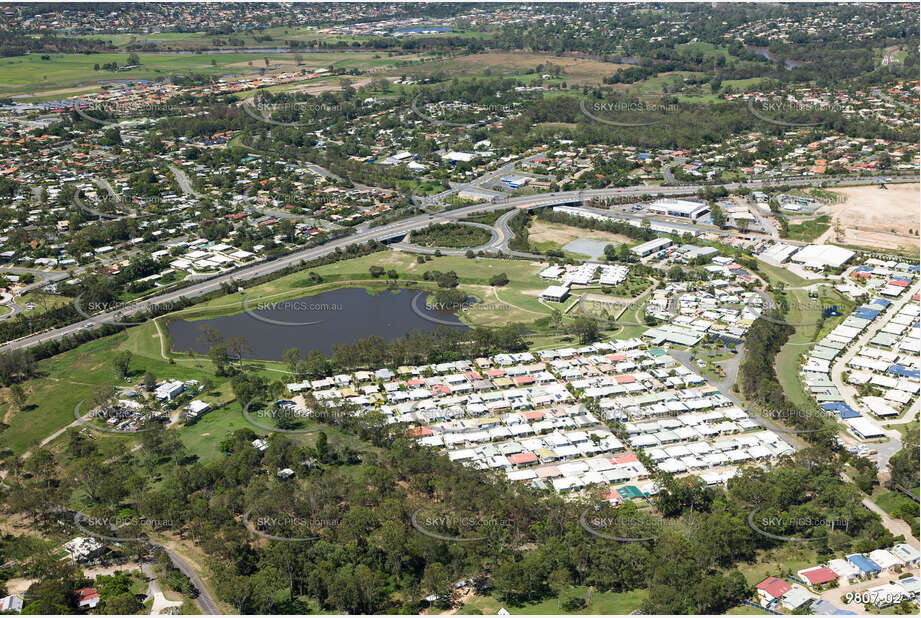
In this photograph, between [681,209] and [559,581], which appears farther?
[681,209]

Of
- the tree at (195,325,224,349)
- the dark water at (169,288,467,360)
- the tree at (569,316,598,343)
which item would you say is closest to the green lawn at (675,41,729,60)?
the dark water at (169,288,467,360)

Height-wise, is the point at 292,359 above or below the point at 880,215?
above

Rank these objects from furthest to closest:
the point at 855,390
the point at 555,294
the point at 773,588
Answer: the point at 555,294 → the point at 855,390 → the point at 773,588

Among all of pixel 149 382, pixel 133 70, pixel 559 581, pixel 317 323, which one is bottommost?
pixel 317 323

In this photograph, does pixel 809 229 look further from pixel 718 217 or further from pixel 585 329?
pixel 585 329

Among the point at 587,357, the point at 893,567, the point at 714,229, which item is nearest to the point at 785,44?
the point at 714,229

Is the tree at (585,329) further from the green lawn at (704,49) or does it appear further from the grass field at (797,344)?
the green lawn at (704,49)

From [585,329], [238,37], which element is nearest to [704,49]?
[238,37]

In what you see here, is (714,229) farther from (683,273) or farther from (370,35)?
(370,35)
